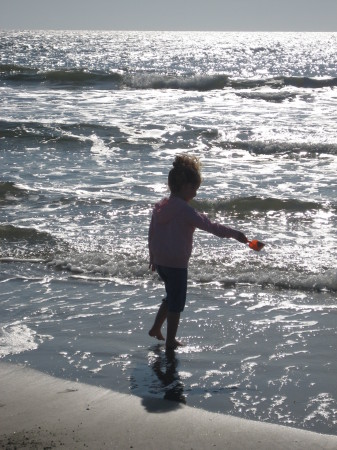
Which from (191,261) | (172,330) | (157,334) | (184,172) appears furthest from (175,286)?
(191,261)

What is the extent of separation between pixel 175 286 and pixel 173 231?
1.10ft

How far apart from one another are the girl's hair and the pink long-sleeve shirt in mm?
93

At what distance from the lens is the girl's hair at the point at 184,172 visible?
188 inches

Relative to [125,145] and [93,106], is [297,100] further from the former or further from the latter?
[125,145]

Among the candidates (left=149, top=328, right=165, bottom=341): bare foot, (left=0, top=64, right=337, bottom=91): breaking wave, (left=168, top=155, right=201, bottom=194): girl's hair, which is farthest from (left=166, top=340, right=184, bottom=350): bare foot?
(left=0, top=64, right=337, bottom=91): breaking wave

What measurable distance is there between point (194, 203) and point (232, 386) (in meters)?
5.82

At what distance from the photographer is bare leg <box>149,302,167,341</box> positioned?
16.5ft

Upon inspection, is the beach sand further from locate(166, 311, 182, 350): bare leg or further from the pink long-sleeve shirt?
the pink long-sleeve shirt

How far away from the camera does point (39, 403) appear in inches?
157

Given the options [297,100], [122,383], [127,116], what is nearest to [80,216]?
[122,383]

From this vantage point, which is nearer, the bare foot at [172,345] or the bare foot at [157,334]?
the bare foot at [172,345]

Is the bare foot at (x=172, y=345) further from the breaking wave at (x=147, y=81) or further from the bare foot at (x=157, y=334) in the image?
the breaking wave at (x=147, y=81)

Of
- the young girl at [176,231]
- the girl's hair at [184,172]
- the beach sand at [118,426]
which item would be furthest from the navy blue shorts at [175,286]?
the beach sand at [118,426]

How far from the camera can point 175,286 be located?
194 inches
